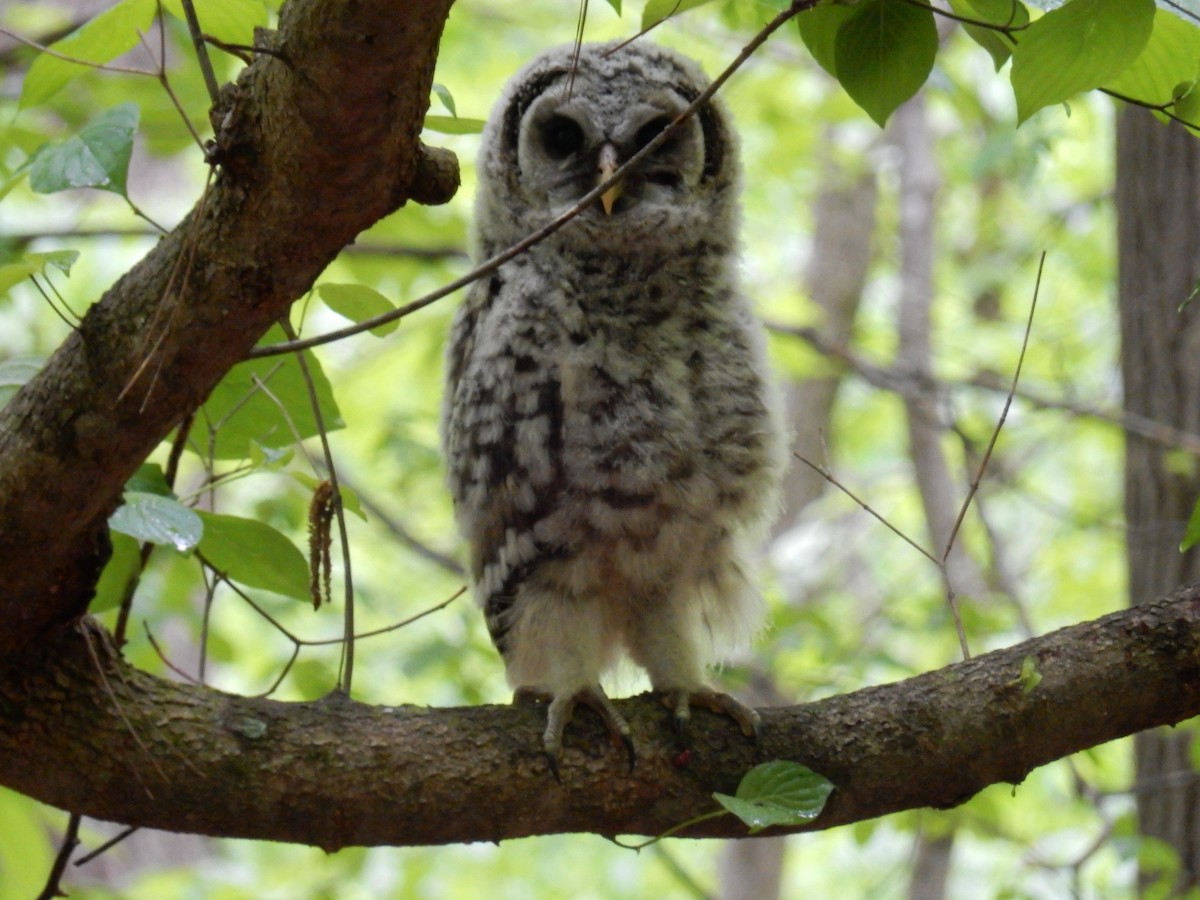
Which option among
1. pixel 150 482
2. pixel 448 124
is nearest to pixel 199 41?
pixel 448 124

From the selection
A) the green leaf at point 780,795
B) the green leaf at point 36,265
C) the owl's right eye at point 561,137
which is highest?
the owl's right eye at point 561,137

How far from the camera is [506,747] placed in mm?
1468

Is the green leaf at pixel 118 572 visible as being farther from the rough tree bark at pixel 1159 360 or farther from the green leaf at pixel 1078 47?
the rough tree bark at pixel 1159 360

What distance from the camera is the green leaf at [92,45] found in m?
1.36

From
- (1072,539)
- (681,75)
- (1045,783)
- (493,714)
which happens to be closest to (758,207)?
(1072,539)

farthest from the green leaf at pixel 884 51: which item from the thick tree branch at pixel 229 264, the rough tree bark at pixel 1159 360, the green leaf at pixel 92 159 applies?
the rough tree bark at pixel 1159 360

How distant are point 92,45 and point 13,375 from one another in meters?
0.39

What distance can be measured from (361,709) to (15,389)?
1.79ft

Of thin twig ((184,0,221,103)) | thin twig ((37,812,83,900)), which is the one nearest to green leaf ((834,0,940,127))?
thin twig ((184,0,221,103))

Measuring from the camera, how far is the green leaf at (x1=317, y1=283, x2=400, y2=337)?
1.52 metres

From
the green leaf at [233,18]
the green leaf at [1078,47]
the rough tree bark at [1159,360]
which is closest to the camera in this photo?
the green leaf at [1078,47]

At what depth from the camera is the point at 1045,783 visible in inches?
170

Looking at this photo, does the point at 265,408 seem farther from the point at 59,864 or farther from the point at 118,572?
the point at 59,864

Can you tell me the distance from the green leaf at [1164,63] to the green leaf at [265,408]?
38.0 inches
